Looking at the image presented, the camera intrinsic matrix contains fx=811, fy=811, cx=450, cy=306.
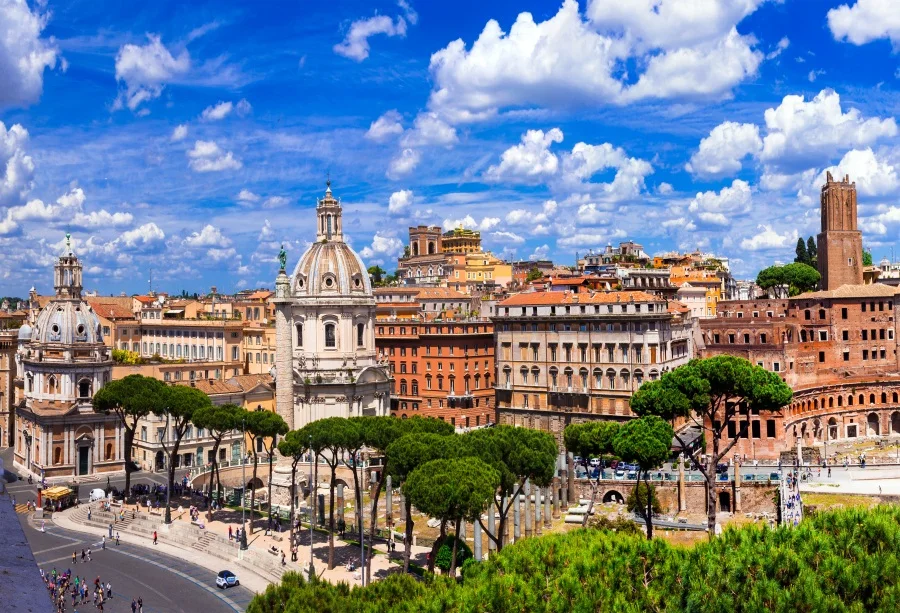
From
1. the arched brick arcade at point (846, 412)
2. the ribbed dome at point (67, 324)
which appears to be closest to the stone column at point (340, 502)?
the ribbed dome at point (67, 324)

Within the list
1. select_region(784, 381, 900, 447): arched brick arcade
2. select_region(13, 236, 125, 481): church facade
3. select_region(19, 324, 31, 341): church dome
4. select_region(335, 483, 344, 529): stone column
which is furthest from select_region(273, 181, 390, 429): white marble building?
select_region(784, 381, 900, 447): arched brick arcade

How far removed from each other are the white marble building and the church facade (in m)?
17.2

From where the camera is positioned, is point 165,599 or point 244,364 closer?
point 165,599

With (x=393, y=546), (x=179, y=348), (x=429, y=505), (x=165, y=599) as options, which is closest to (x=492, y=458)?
(x=429, y=505)

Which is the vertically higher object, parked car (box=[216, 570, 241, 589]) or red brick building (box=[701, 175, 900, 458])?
red brick building (box=[701, 175, 900, 458])

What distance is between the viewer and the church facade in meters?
74.6

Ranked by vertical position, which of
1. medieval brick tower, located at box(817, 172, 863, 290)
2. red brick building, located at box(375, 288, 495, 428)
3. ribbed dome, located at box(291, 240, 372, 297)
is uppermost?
medieval brick tower, located at box(817, 172, 863, 290)

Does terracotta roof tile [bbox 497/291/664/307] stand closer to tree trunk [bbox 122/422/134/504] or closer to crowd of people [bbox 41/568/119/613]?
tree trunk [bbox 122/422/134/504]

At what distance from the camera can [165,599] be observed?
150ft

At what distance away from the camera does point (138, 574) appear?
50.6 m

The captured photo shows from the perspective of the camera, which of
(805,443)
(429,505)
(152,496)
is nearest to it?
(429,505)

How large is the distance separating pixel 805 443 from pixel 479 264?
90.7 metres

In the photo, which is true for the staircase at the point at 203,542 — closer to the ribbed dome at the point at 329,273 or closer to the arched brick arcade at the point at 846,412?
the ribbed dome at the point at 329,273

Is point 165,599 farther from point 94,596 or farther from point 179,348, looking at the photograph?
point 179,348
